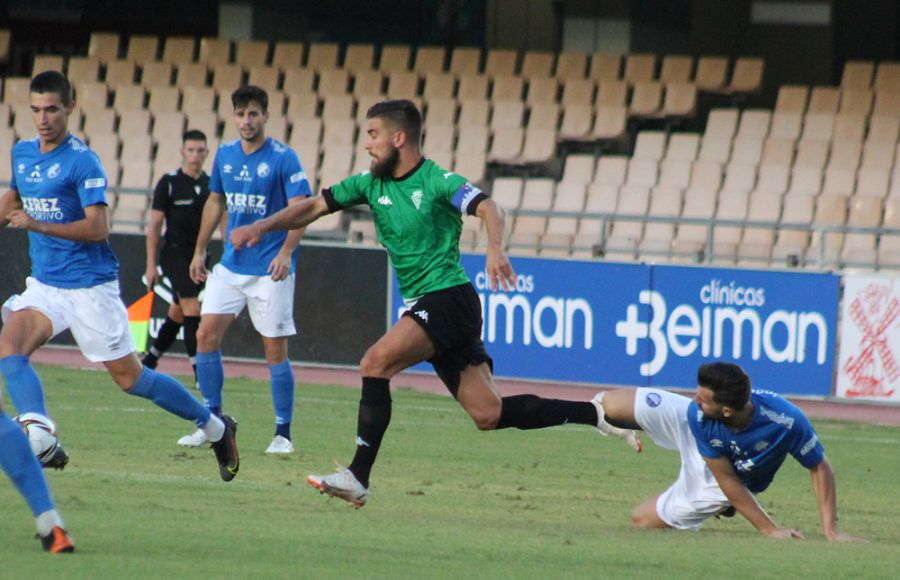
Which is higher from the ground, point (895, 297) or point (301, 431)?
point (895, 297)

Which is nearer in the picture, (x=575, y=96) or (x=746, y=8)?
(x=575, y=96)

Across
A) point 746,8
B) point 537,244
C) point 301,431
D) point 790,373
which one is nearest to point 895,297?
point 790,373

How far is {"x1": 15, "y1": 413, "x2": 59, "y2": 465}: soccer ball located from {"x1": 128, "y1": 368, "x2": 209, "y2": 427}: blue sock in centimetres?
68

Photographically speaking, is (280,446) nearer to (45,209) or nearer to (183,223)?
(45,209)

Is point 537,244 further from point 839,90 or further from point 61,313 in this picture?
point 61,313

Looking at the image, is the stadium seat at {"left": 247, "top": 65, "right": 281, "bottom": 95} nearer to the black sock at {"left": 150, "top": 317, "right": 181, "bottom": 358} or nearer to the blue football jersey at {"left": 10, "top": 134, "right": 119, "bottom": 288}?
the black sock at {"left": 150, "top": 317, "right": 181, "bottom": 358}

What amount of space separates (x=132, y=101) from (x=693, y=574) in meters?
17.4

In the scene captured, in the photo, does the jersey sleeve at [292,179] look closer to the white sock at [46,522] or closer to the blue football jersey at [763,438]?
the blue football jersey at [763,438]

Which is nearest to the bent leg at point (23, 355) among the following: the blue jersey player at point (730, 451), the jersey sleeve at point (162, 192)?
the blue jersey player at point (730, 451)

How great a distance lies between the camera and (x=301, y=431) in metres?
12.0

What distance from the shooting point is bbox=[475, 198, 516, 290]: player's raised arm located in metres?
7.29

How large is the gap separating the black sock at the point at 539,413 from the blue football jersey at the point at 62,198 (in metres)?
2.34

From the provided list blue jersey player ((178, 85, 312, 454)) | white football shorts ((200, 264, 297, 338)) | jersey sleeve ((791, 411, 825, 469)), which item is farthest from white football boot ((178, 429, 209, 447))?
jersey sleeve ((791, 411, 825, 469))

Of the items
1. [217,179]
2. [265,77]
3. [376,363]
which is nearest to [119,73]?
[265,77]
